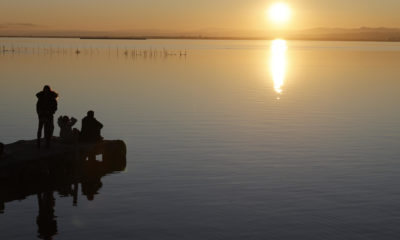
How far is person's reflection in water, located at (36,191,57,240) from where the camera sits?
17.7 m

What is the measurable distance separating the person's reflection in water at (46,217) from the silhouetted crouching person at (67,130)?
4.53 metres

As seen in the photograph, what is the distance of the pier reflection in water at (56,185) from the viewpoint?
19498mm

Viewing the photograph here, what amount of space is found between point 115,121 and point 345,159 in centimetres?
1864

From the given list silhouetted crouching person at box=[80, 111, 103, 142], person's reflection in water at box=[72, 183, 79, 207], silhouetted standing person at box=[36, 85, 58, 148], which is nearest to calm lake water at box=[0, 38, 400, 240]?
person's reflection in water at box=[72, 183, 79, 207]

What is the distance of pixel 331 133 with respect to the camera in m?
38.1

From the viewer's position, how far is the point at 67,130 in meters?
26.8

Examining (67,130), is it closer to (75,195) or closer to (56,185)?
(56,185)

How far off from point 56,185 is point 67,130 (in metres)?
3.48

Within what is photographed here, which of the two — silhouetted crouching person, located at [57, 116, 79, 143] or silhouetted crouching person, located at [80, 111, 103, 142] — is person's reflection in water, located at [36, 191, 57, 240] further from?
silhouetted crouching person, located at [80, 111, 103, 142]

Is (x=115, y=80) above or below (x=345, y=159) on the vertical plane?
above

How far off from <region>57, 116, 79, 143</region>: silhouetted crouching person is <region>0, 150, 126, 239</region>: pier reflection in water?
1.07 meters

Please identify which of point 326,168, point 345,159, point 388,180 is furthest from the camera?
point 345,159

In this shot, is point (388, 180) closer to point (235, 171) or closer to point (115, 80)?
point (235, 171)

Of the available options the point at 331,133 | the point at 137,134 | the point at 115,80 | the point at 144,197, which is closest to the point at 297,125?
the point at 331,133
